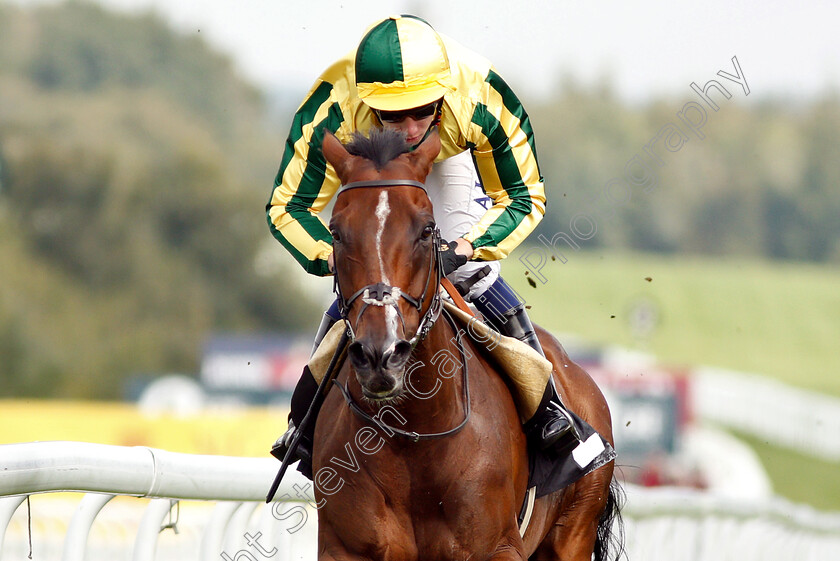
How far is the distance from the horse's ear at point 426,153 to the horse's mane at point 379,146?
0.12 feet

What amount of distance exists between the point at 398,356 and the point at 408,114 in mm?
1119

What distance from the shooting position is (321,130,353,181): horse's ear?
3.70 metres

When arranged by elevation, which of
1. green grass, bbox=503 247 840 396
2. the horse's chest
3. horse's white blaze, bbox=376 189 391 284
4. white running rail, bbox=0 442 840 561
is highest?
horse's white blaze, bbox=376 189 391 284

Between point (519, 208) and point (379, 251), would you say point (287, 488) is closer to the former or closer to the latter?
point (519, 208)

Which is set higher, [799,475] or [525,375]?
[525,375]

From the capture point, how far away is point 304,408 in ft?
14.5

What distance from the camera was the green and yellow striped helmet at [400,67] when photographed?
4.08 meters

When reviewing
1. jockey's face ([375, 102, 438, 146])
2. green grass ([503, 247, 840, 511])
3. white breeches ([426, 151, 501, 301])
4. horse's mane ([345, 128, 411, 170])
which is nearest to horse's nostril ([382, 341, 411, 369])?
horse's mane ([345, 128, 411, 170])

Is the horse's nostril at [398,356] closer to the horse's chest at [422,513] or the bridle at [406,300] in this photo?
the bridle at [406,300]

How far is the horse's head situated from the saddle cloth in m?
0.55

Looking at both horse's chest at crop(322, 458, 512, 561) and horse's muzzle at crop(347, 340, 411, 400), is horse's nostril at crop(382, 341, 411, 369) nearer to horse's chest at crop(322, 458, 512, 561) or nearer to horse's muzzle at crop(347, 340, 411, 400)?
horse's muzzle at crop(347, 340, 411, 400)

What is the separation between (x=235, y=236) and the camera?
131 ft

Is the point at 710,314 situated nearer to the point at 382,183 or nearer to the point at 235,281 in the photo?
the point at 235,281

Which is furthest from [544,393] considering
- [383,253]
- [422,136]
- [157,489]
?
[157,489]
